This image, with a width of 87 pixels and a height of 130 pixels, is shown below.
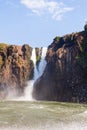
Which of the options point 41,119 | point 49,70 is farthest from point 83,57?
point 41,119

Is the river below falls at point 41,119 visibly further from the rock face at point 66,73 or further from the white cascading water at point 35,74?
the white cascading water at point 35,74

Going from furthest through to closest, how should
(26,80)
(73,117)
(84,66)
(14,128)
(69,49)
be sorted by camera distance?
(26,80) → (69,49) → (84,66) → (73,117) → (14,128)

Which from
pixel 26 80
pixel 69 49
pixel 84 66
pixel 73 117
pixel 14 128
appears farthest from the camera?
pixel 26 80

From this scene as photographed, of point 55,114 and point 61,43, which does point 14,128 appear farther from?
point 61,43

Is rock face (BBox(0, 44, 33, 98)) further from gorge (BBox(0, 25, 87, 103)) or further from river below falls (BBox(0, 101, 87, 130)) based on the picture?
river below falls (BBox(0, 101, 87, 130))

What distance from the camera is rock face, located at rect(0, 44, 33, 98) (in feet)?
410

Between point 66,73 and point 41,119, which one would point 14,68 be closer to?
point 66,73

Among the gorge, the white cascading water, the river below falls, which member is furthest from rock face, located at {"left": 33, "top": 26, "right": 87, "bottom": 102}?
the river below falls

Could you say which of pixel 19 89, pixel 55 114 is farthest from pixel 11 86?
pixel 55 114

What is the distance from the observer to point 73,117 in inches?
2308

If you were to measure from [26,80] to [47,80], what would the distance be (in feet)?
33.2

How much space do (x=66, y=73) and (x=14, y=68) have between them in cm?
1995

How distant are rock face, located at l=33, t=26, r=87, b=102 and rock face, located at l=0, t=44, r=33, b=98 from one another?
658 cm

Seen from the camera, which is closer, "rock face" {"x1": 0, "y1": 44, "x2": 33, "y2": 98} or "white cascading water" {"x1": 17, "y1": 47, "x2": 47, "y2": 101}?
"white cascading water" {"x1": 17, "y1": 47, "x2": 47, "y2": 101}
